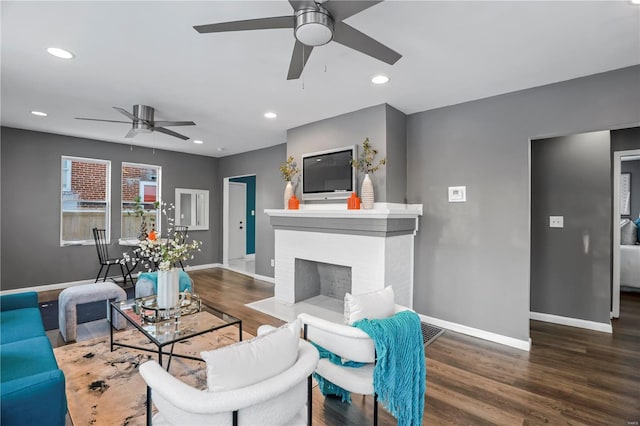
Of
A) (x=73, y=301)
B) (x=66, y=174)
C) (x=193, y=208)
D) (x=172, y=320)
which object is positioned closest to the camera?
(x=172, y=320)

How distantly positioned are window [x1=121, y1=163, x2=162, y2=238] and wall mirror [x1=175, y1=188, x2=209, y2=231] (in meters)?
0.46

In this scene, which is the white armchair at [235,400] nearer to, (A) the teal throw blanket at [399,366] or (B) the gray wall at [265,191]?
(A) the teal throw blanket at [399,366]

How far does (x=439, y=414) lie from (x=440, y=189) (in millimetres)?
2385

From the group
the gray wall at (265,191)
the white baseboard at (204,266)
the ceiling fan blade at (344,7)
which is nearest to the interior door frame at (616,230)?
A: the ceiling fan blade at (344,7)

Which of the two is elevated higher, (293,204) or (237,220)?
(293,204)

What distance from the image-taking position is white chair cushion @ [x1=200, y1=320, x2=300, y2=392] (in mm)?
1211

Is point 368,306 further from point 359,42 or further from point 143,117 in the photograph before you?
point 143,117

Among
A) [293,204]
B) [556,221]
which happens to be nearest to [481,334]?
[556,221]

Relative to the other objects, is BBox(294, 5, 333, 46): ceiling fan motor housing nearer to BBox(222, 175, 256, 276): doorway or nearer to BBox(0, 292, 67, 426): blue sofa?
BBox(0, 292, 67, 426): blue sofa

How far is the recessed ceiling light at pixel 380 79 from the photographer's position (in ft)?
9.44

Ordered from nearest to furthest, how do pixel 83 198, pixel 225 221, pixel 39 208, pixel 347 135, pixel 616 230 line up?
1. pixel 616 230
2. pixel 347 135
3. pixel 39 208
4. pixel 83 198
5. pixel 225 221

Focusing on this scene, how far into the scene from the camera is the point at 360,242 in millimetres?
3648

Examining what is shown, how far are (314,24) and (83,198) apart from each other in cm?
578

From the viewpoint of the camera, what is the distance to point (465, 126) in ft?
11.5
